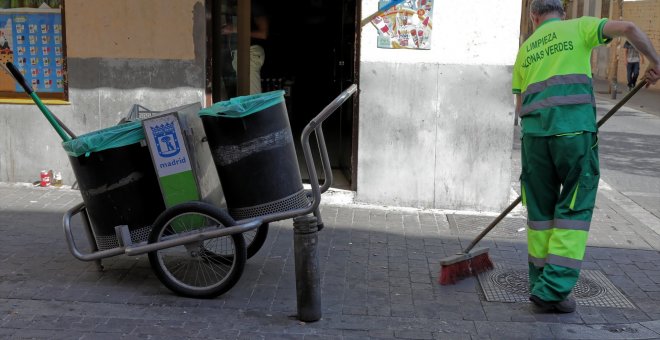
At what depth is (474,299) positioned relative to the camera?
5.25 metres

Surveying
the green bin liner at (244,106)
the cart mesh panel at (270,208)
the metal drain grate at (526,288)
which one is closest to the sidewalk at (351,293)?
the metal drain grate at (526,288)

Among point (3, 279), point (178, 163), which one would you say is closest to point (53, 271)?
point (3, 279)

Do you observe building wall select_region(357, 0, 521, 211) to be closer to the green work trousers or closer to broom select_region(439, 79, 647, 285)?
broom select_region(439, 79, 647, 285)

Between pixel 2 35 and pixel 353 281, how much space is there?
5.25 meters

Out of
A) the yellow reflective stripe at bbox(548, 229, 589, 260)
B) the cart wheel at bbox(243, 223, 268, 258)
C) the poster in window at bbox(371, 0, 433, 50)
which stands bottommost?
the cart wheel at bbox(243, 223, 268, 258)

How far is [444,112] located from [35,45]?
4.50 meters

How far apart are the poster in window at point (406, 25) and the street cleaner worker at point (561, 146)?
253 cm

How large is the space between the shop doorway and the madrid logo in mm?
3176

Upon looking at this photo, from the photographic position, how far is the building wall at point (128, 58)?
7.76 metres

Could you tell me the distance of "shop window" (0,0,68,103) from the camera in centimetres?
822

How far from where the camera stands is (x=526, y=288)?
18.0ft

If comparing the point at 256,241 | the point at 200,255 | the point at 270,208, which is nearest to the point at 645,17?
the point at 256,241

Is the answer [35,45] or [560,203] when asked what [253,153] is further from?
[35,45]

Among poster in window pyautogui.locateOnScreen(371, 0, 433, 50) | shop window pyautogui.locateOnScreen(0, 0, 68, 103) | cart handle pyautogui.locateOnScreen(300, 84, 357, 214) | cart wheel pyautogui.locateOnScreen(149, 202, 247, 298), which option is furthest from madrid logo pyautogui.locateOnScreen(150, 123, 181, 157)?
shop window pyautogui.locateOnScreen(0, 0, 68, 103)
